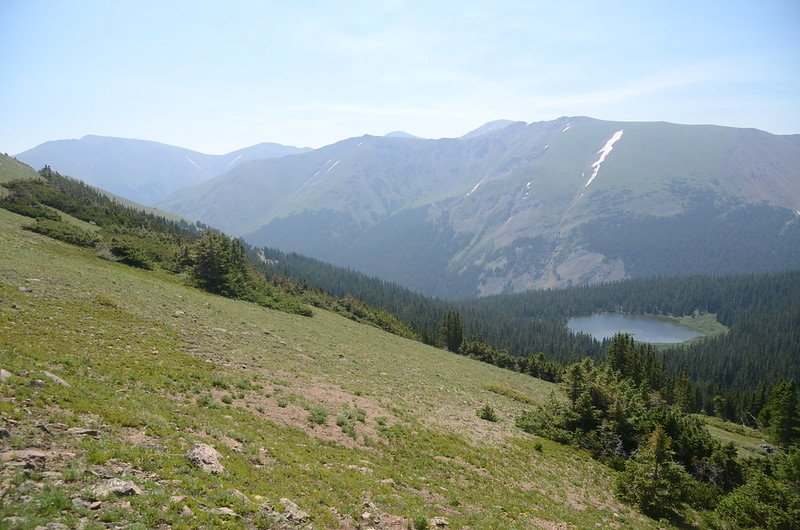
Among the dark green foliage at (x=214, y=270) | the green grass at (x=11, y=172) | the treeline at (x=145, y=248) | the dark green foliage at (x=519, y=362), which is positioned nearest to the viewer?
the treeline at (x=145, y=248)

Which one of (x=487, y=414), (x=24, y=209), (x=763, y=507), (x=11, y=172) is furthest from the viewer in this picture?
(x=11, y=172)

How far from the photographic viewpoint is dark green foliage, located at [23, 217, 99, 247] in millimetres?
53094

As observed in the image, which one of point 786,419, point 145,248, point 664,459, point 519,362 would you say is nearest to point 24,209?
point 145,248

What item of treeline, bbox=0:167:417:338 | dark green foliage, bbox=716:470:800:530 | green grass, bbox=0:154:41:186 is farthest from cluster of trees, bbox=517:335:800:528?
green grass, bbox=0:154:41:186

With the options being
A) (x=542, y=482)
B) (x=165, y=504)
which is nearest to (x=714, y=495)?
(x=542, y=482)

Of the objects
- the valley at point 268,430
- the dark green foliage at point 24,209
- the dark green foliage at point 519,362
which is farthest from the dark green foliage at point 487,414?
the dark green foliage at point 519,362

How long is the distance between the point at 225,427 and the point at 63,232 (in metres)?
53.1

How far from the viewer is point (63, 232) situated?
5444cm

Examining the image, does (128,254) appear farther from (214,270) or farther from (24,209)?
(24,209)

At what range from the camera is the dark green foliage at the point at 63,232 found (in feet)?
174

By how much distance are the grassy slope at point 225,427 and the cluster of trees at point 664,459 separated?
2147mm

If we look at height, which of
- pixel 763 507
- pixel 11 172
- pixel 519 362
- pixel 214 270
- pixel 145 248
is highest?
pixel 11 172

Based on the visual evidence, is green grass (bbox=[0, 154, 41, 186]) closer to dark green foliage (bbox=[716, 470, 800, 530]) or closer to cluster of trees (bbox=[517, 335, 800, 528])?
cluster of trees (bbox=[517, 335, 800, 528])

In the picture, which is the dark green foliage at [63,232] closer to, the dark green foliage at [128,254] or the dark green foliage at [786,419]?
the dark green foliage at [128,254]
